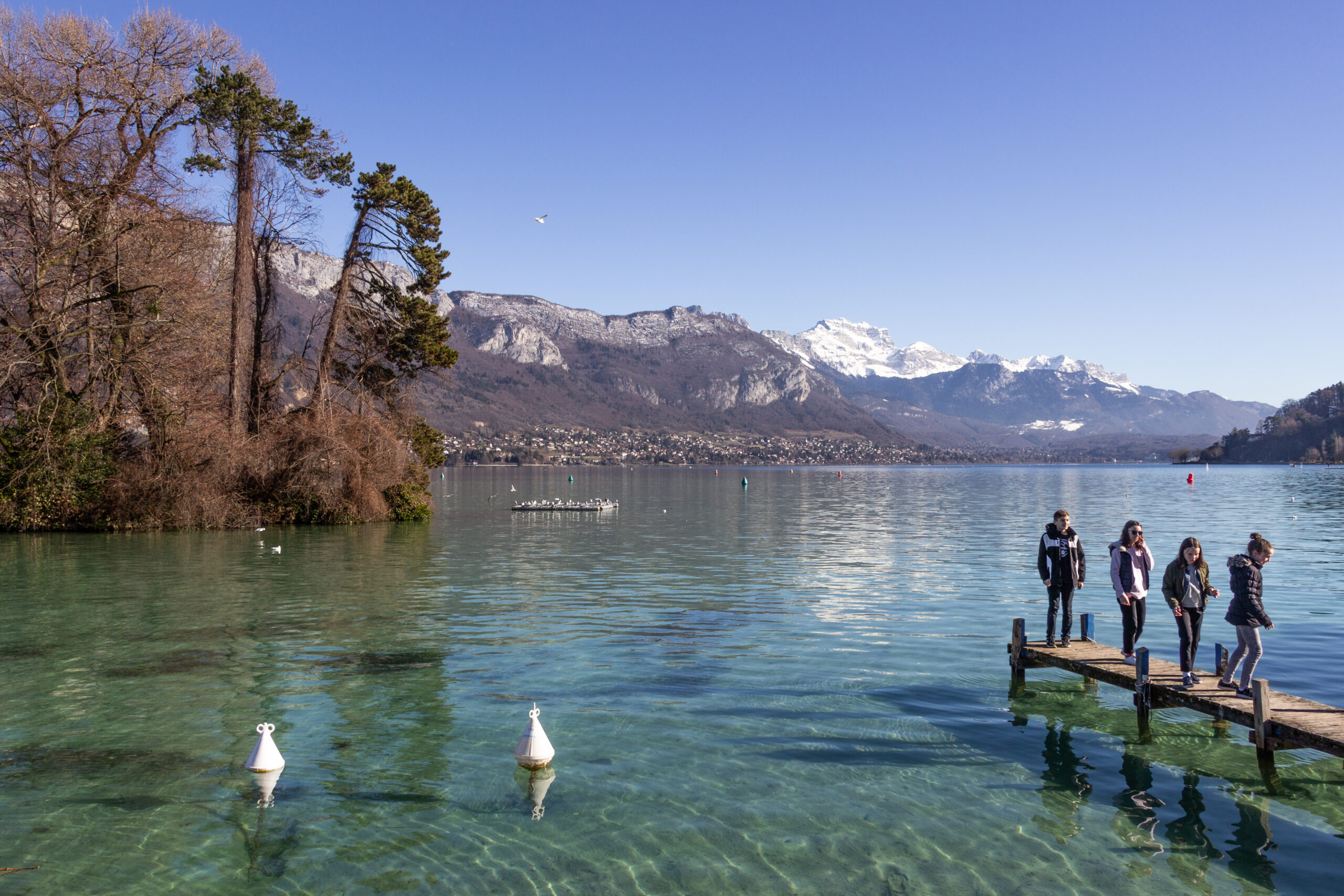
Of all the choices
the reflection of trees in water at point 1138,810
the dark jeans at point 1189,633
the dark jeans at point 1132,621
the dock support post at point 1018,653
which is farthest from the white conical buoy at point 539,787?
the dark jeans at point 1132,621

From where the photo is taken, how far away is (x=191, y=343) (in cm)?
4038

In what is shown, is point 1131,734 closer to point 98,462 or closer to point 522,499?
point 98,462

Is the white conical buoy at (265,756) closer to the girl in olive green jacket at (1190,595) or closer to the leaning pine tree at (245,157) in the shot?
the girl in olive green jacket at (1190,595)

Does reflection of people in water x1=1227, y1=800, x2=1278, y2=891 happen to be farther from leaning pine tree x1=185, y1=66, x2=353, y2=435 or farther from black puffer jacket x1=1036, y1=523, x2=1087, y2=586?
leaning pine tree x1=185, y1=66, x2=353, y2=435

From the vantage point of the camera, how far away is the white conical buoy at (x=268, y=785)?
389 inches

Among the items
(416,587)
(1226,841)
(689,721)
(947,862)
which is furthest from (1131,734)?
(416,587)

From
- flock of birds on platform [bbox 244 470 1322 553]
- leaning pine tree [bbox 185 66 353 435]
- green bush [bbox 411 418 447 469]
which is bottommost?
flock of birds on platform [bbox 244 470 1322 553]

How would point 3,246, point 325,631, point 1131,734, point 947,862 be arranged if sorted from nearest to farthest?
point 947,862 < point 1131,734 < point 325,631 < point 3,246

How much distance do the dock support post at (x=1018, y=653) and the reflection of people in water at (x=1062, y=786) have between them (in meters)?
2.05

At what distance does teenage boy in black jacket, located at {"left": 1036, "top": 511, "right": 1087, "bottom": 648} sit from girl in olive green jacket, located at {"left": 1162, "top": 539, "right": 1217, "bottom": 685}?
202cm

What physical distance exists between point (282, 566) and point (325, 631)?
1253cm

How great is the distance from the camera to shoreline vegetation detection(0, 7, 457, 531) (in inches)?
1403

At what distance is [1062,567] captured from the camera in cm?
1488

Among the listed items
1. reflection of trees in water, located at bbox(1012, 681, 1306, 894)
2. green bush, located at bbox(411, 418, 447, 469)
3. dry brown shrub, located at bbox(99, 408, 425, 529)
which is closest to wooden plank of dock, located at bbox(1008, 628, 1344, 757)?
reflection of trees in water, located at bbox(1012, 681, 1306, 894)
